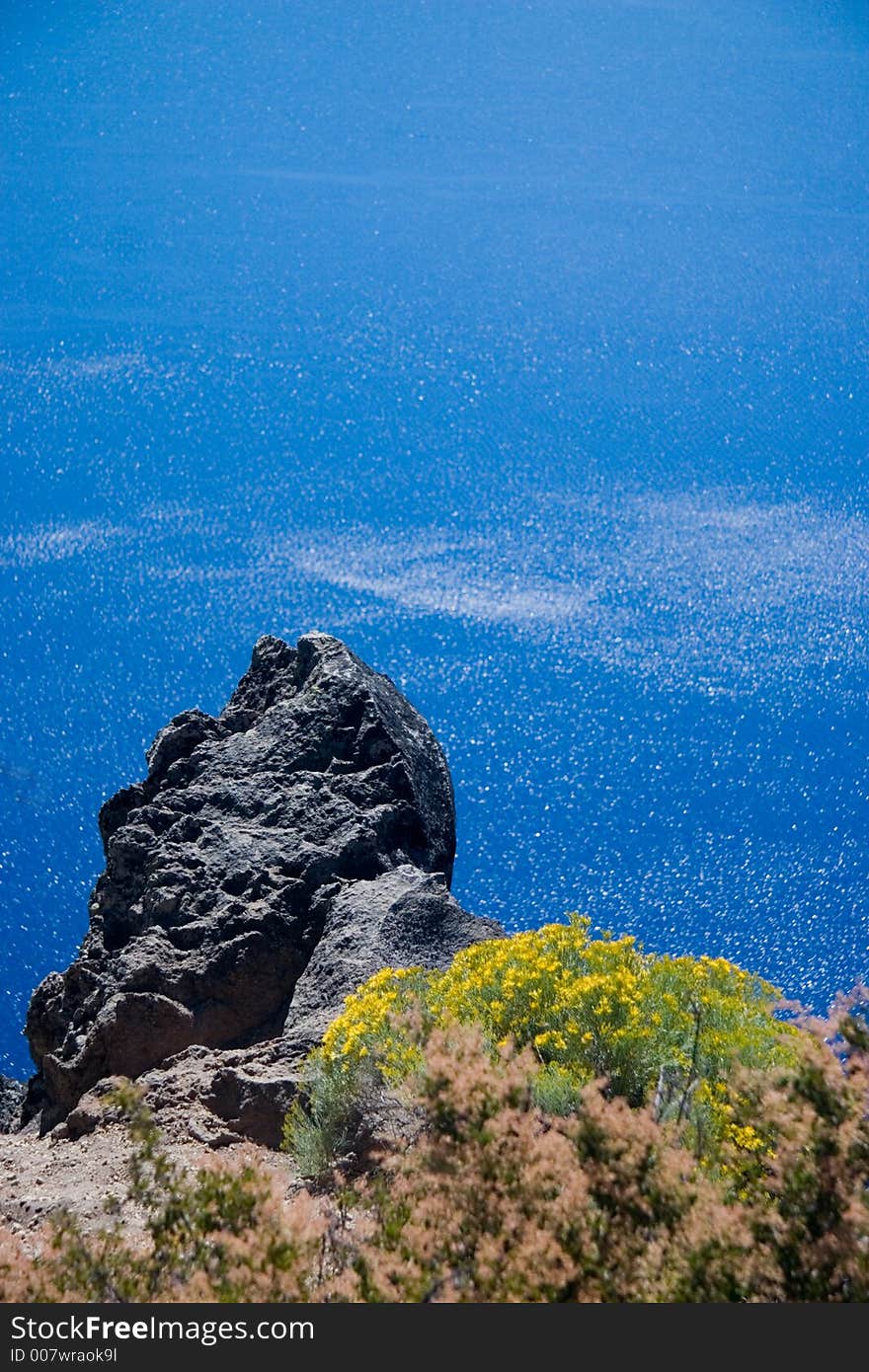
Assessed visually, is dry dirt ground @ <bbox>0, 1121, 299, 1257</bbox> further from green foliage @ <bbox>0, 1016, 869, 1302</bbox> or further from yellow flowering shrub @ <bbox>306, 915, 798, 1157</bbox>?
green foliage @ <bbox>0, 1016, 869, 1302</bbox>

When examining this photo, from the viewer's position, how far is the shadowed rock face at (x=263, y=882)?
26.0ft

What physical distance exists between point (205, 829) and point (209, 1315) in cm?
492

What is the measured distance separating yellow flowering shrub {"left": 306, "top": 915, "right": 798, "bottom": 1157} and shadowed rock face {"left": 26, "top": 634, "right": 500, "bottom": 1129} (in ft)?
2.63

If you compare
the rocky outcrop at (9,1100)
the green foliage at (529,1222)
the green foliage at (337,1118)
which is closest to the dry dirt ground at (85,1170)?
the green foliage at (337,1118)

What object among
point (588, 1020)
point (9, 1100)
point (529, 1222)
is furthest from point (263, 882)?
point (529, 1222)

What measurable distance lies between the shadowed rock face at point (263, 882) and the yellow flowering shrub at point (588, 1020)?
2.63 ft

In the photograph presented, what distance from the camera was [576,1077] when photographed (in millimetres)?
5859

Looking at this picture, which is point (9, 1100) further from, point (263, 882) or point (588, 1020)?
point (588, 1020)

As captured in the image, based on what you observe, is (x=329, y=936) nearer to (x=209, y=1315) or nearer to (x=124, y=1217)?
(x=124, y=1217)

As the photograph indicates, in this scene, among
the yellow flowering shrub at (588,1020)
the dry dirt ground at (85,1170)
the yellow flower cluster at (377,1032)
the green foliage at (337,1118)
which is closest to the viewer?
the yellow flowering shrub at (588,1020)

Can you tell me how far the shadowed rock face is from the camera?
7926mm

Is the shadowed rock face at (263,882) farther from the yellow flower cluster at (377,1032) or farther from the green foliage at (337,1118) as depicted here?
the green foliage at (337,1118)

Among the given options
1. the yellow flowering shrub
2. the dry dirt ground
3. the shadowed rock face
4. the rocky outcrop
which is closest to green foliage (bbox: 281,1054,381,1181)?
the yellow flowering shrub

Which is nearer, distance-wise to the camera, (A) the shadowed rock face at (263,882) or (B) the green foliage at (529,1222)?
(B) the green foliage at (529,1222)
